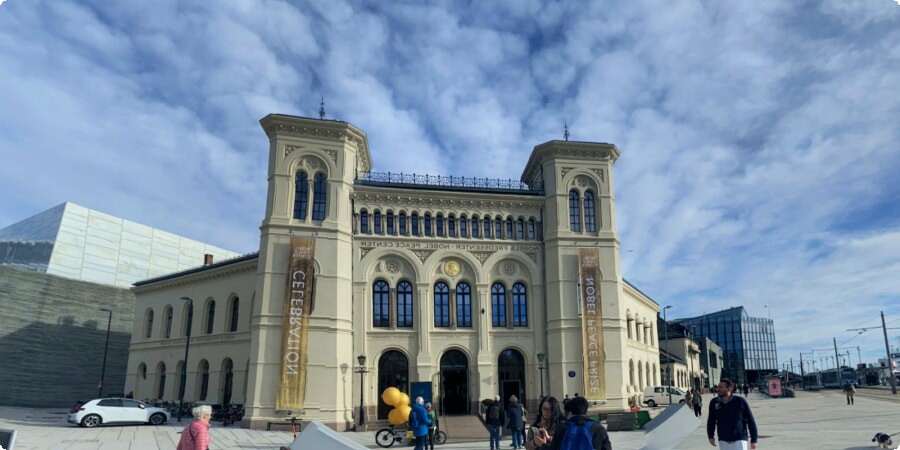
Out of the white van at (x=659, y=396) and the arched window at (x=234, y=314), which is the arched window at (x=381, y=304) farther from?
the white van at (x=659, y=396)

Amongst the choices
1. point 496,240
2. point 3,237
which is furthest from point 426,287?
point 3,237

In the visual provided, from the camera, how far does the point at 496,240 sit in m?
33.7

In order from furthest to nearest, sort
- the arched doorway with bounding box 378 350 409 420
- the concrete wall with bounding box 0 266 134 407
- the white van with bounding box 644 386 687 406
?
1. the concrete wall with bounding box 0 266 134 407
2. the white van with bounding box 644 386 687 406
3. the arched doorway with bounding box 378 350 409 420

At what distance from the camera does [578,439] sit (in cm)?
640

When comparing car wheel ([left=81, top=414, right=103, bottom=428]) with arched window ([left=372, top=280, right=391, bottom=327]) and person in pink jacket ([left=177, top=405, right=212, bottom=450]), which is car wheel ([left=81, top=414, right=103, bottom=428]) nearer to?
arched window ([left=372, top=280, right=391, bottom=327])

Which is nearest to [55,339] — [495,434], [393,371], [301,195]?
[301,195]

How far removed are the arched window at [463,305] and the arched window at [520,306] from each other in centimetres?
249

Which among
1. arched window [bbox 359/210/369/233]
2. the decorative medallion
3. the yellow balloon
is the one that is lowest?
the yellow balloon

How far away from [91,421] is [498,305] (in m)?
19.5

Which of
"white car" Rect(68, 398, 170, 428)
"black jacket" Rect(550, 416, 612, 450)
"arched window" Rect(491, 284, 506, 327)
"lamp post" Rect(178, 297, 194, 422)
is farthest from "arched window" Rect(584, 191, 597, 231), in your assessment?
"black jacket" Rect(550, 416, 612, 450)

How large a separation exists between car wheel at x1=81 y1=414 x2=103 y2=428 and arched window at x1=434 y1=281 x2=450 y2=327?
15.6 meters

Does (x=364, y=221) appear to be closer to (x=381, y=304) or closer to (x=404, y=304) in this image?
(x=381, y=304)

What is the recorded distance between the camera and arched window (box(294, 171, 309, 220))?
30719mm

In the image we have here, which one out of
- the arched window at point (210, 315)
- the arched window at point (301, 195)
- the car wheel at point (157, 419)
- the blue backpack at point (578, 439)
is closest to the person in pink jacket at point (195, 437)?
the blue backpack at point (578, 439)
